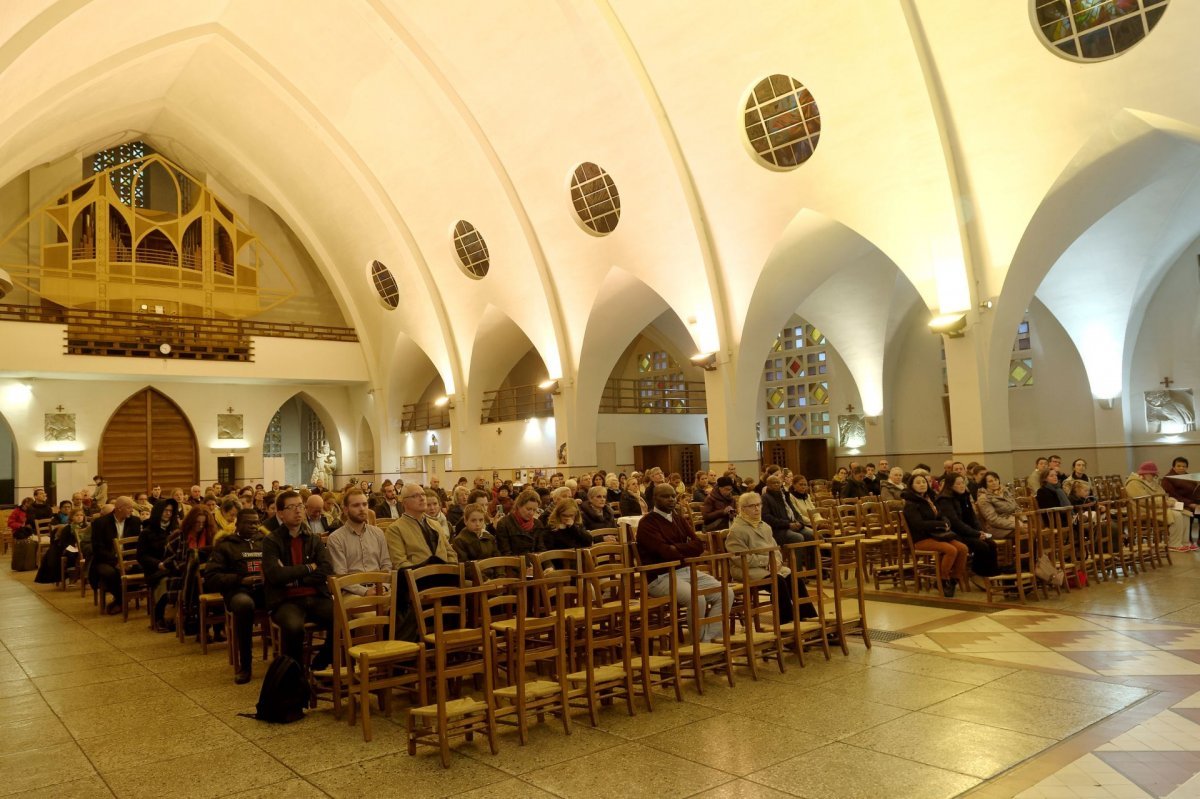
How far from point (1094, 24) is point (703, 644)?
844cm

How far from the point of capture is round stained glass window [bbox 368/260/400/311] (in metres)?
20.5

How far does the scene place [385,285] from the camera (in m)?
20.8

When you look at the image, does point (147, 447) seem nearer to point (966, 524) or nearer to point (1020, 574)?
point (966, 524)

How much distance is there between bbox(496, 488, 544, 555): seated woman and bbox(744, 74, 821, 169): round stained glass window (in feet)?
26.3

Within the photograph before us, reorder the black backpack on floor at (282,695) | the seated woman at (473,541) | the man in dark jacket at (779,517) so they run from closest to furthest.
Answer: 1. the black backpack on floor at (282,695)
2. the seated woman at (473,541)
3. the man in dark jacket at (779,517)

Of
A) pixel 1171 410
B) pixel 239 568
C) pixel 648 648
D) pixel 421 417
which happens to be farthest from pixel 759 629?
pixel 421 417

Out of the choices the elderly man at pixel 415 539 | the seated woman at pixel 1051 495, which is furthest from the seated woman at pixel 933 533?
the elderly man at pixel 415 539

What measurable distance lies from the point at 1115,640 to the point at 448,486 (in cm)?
1661

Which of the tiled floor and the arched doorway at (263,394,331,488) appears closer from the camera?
the tiled floor

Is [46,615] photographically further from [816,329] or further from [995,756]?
[816,329]

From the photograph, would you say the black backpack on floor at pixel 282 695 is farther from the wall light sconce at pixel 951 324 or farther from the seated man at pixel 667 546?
the wall light sconce at pixel 951 324

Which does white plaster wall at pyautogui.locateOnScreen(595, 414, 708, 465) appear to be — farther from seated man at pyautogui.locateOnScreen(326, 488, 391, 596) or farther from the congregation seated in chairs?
seated man at pyautogui.locateOnScreen(326, 488, 391, 596)

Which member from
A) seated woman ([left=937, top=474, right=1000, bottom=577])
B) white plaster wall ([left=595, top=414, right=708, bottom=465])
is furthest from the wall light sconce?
white plaster wall ([left=595, top=414, right=708, bottom=465])

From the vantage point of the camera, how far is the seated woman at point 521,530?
5.75 m
